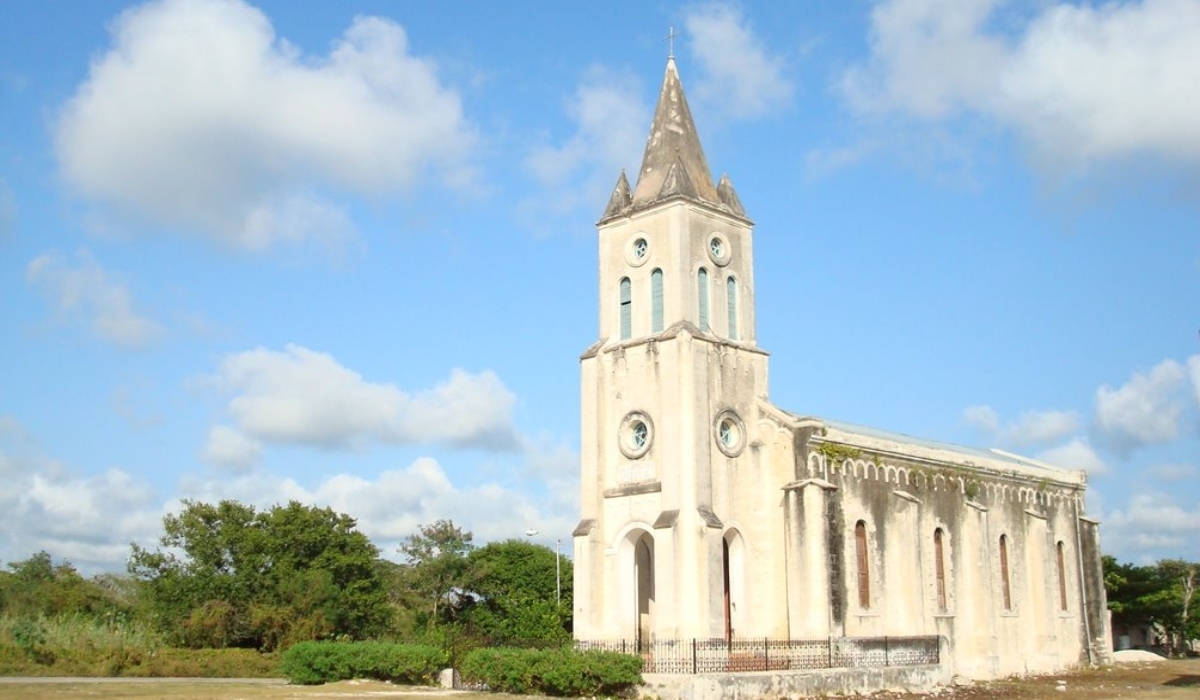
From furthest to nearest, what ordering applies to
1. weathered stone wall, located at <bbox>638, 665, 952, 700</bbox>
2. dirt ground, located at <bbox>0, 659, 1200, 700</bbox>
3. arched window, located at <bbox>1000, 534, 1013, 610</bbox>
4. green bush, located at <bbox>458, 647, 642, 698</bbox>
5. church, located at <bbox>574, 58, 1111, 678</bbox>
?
arched window, located at <bbox>1000, 534, 1013, 610</bbox>, church, located at <bbox>574, 58, 1111, 678</bbox>, green bush, located at <bbox>458, 647, 642, 698</bbox>, weathered stone wall, located at <bbox>638, 665, 952, 700</bbox>, dirt ground, located at <bbox>0, 659, 1200, 700</bbox>

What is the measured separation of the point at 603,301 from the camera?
40.7 metres

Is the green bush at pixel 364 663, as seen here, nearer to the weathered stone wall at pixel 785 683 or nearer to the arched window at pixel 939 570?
the weathered stone wall at pixel 785 683

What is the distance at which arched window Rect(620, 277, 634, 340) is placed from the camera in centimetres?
3984

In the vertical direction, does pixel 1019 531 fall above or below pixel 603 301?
below

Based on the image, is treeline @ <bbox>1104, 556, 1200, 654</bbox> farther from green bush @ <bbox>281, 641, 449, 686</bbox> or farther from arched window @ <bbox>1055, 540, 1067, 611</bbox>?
green bush @ <bbox>281, 641, 449, 686</bbox>

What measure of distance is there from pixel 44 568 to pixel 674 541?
67.4 meters

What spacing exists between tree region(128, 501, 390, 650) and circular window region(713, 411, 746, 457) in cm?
2023

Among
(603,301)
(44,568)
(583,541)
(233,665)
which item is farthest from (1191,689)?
(44,568)

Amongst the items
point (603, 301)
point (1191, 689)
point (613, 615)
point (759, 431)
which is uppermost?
point (603, 301)

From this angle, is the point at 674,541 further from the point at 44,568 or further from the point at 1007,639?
the point at 44,568

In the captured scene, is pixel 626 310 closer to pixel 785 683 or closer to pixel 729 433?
pixel 729 433

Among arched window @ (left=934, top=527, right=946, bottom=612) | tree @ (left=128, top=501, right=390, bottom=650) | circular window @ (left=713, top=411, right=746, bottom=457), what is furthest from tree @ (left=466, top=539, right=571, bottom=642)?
circular window @ (left=713, top=411, right=746, bottom=457)

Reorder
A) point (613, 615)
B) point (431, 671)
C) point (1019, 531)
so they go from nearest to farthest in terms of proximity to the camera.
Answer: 1. point (431, 671)
2. point (613, 615)
3. point (1019, 531)

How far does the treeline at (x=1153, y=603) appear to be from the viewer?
68.4 m
